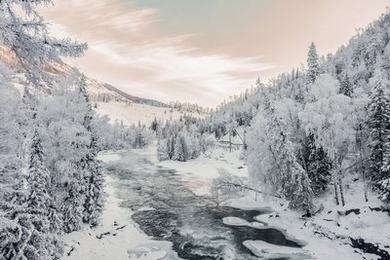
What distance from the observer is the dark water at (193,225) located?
112 feet

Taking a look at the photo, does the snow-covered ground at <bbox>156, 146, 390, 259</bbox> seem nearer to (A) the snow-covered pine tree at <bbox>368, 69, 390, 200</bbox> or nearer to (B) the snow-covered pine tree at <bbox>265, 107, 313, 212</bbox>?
(B) the snow-covered pine tree at <bbox>265, 107, 313, 212</bbox>

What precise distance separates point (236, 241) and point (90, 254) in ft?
44.6

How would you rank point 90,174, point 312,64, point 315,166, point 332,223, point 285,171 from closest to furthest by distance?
point 90,174 → point 332,223 → point 285,171 → point 315,166 → point 312,64

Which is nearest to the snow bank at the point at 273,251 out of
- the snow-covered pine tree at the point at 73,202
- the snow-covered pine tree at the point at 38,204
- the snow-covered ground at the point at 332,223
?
the snow-covered ground at the point at 332,223

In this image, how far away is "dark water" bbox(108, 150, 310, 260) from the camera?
3422cm

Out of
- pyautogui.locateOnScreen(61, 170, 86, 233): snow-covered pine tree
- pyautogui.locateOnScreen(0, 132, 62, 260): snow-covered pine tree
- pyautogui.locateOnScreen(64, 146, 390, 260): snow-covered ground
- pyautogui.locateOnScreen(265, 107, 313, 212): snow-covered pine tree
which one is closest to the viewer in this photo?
pyautogui.locateOnScreen(0, 132, 62, 260): snow-covered pine tree

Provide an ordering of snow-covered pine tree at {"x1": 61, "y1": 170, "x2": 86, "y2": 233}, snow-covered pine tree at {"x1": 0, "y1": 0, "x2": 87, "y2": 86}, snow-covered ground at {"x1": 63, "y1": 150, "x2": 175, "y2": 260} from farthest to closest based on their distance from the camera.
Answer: snow-covered pine tree at {"x1": 61, "y1": 170, "x2": 86, "y2": 233} < snow-covered ground at {"x1": 63, "y1": 150, "x2": 175, "y2": 260} < snow-covered pine tree at {"x1": 0, "y1": 0, "x2": 87, "y2": 86}

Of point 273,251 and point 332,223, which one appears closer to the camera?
point 273,251

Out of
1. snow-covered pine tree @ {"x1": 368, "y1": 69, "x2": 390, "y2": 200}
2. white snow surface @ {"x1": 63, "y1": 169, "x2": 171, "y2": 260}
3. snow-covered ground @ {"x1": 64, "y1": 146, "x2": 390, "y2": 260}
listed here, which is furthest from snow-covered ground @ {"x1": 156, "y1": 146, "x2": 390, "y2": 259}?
white snow surface @ {"x1": 63, "y1": 169, "x2": 171, "y2": 260}

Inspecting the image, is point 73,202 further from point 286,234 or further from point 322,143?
point 322,143

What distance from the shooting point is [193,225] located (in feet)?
138

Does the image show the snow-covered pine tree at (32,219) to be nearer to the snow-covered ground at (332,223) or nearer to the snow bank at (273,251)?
the snow bank at (273,251)

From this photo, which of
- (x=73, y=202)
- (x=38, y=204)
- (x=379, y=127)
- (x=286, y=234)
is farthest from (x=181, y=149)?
(x=38, y=204)

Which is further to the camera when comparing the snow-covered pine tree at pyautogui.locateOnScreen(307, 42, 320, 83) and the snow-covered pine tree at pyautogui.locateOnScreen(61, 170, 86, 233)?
the snow-covered pine tree at pyautogui.locateOnScreen(307, 42, 320, 83)
